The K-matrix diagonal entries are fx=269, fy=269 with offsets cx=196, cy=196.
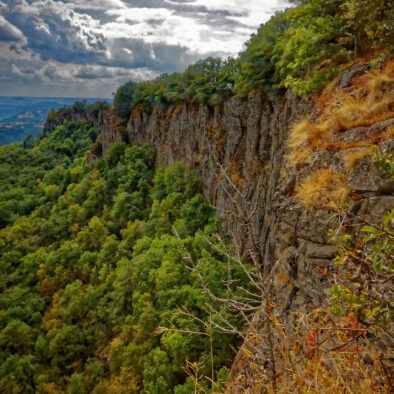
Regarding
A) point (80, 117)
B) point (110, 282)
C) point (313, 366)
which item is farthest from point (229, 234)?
point (80, 117)

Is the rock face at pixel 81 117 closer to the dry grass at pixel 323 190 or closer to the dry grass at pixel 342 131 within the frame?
the dry grass at pixel 342 131

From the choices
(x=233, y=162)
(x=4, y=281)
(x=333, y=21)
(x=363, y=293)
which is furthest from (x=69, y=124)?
(x=363, y=293)

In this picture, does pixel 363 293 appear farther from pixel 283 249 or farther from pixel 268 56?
pixel 268 56

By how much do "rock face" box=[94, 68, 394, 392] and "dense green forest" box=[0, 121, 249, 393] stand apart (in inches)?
107

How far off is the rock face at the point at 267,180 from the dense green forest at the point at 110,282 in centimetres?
271

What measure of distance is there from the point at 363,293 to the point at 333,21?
433 inches

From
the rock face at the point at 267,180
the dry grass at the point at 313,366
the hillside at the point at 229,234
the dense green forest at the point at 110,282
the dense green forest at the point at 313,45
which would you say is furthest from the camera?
the dense green forest at the point at 110,282

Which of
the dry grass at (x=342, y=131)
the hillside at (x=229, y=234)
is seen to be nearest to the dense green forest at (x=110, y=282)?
the hillside at (x=229, y=234)

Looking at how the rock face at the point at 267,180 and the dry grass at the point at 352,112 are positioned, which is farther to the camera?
the dry grass at the point at 352,112

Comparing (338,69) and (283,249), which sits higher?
(338,69)

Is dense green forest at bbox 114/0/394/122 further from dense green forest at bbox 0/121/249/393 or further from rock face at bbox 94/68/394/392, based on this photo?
dense green forest at bbox 0/121/249/393

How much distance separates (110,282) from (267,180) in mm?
20095

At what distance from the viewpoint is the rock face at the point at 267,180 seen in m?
5.55

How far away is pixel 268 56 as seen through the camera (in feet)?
55.0
